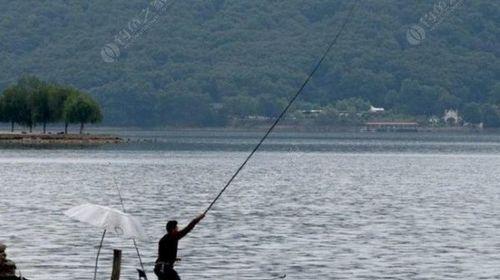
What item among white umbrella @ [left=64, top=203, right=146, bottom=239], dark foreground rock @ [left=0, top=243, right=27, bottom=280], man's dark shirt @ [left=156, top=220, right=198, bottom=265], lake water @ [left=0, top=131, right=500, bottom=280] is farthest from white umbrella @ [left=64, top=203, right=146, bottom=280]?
lake water @ [left=0, top=131, right=500, bottom=280]

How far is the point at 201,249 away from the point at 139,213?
71.4ft

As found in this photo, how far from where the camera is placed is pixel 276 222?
74938 mm

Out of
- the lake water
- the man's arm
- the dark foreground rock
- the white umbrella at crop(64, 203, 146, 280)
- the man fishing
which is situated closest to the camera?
the man's arm

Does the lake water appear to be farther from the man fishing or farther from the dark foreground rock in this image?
the man fishing

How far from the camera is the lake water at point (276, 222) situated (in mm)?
52969

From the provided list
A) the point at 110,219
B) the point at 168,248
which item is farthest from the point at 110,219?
the point at 168,248

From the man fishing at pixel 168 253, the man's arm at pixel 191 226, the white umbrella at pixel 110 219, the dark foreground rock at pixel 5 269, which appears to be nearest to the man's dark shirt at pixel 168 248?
the man fishing at pixel 168 253

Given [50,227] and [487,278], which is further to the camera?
[50,227]

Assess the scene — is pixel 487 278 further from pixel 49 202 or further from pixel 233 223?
pixel 49 202

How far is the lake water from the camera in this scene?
53.0 metres

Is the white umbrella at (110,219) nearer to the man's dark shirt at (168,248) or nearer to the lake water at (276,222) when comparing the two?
the man's dark shirt at (168,248)

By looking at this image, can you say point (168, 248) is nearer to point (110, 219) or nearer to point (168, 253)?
point (168, 253)

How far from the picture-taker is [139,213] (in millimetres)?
80875

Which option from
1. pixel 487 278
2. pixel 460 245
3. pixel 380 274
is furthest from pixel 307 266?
pixel 460 245
